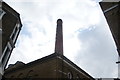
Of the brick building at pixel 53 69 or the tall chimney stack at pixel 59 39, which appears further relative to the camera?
the tall chimney stack at pixel 59 39

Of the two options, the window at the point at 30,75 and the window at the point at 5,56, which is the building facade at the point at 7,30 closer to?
the window at the point at 5,56

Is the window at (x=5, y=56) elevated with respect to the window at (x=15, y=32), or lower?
lower

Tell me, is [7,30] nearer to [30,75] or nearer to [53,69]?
[30,75]

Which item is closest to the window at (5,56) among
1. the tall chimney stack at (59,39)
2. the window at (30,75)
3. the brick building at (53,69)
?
the brick building at (53,69)

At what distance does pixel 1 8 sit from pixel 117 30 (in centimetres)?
1240

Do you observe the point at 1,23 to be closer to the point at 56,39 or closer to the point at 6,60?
the point at 6,60

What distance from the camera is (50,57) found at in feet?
65.9

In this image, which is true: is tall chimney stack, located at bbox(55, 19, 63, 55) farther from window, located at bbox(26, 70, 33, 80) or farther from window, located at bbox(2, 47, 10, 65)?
window, located at bbox(2, 47, 10, 65)

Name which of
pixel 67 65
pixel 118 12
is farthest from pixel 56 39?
pixel 118 12

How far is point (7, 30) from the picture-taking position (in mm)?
20000

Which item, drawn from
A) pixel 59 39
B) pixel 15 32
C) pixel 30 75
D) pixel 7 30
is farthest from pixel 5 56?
pixel 59 39

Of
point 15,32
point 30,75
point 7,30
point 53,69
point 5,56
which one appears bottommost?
point 30,75

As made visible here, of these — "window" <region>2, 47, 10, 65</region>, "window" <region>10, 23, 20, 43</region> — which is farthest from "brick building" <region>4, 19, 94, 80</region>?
"window" <region>10, 23, 20, 43</region>

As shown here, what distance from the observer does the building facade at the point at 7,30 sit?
19.2m
